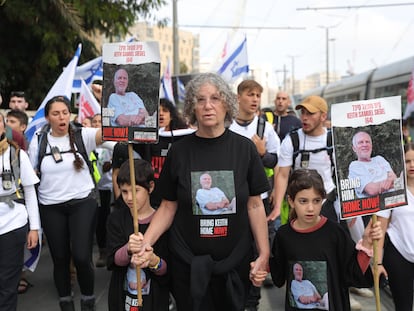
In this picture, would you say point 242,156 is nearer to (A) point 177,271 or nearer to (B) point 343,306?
(A) point 177,271

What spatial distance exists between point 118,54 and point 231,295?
1.48m

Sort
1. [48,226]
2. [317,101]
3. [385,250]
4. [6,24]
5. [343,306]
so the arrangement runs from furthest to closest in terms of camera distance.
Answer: [6,24] < [317,101] < [48,226] < [385,250] < [343,306]

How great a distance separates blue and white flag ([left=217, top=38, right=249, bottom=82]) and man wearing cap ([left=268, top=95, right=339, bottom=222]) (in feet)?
12.2

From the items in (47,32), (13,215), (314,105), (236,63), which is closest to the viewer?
(13,215)

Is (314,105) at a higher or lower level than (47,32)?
lower

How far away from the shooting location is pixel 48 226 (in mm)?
3957

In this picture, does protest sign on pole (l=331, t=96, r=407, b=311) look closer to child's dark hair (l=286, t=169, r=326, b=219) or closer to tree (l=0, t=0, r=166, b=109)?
child's dark hair (l=286, t=169, r=326, b=219)

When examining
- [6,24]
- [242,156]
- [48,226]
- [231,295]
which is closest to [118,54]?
[242,156]

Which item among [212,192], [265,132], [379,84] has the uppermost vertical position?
[379,84]

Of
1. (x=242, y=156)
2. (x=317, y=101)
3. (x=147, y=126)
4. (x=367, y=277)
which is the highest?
(x=317, y=101)

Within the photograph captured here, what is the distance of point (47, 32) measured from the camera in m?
10.9

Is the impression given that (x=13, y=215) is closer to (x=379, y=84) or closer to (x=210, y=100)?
(x=210, y=100)

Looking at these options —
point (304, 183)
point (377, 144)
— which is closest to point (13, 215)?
point (304, 183)

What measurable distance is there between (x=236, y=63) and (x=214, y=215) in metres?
5.81
